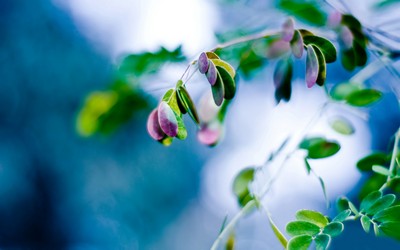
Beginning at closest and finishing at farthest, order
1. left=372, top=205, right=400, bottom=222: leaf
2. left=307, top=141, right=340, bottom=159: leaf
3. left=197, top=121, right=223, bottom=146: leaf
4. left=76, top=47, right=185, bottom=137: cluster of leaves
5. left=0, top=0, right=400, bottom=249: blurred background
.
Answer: left=372, top=205, right=400, bottom=222: leaf, left=307, top=141, right=340, bottom=159: leaf, left=197, top=121, right=223, bottom=146: leaf, left=76, top=47, right=185, bottom=137: cluster of leaves, left=0, top=0, right=400, bottom=249: blurred background

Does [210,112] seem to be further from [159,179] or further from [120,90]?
[159,179]

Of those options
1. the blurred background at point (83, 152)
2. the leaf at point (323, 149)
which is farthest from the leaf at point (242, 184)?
the blurred background at point (83, 152)

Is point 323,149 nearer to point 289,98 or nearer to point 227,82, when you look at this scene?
point 289,98

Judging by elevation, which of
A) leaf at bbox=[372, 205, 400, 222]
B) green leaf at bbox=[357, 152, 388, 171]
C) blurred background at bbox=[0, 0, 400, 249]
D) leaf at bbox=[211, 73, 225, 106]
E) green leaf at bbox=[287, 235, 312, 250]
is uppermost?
blurred background at bbox=[0, 0, 400, 249]

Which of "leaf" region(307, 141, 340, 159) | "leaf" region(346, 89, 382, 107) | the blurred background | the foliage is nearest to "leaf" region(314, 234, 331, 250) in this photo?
the foliage

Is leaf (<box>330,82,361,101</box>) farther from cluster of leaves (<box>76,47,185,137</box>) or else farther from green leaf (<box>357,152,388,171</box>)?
cluster of leaves (<box>76,47,185,137</box>)

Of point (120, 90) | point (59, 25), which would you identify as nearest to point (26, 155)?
point (59, 25)
